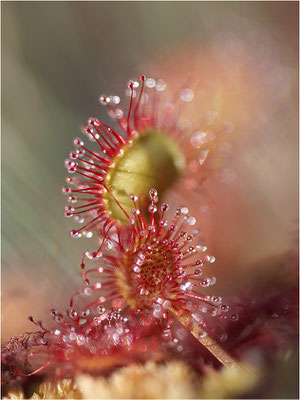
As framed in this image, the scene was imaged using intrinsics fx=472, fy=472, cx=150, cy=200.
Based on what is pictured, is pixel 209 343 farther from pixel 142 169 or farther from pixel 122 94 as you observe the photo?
pixel 122 94

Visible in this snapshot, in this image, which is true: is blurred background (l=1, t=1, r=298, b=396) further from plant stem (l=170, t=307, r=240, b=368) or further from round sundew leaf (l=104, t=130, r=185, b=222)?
plant stem (l=170, t=307, r=240, b=368)

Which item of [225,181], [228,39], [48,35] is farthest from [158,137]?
[48,35]

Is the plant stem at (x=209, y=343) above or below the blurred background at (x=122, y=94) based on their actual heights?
below

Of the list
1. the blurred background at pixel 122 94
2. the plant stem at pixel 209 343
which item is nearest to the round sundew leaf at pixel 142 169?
the blurred background at pixel 122 94

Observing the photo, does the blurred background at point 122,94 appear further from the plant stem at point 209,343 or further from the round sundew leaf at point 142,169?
the plant stem at point 209,343

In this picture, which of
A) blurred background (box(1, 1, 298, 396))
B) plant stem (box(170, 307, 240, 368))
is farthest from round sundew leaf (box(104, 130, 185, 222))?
plant stem (box(170, 307, 240, 368))

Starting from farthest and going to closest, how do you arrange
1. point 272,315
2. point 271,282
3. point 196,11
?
point 196,11, point 271,282, point 272,315

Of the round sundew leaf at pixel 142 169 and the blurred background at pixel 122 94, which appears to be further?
the blurred background at pixel 122 94

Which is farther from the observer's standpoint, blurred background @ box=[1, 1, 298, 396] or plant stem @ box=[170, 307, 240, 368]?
blurred background @ box=[1, 1, 298, 396]

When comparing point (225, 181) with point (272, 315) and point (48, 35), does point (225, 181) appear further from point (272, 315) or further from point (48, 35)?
point (48, 35)
